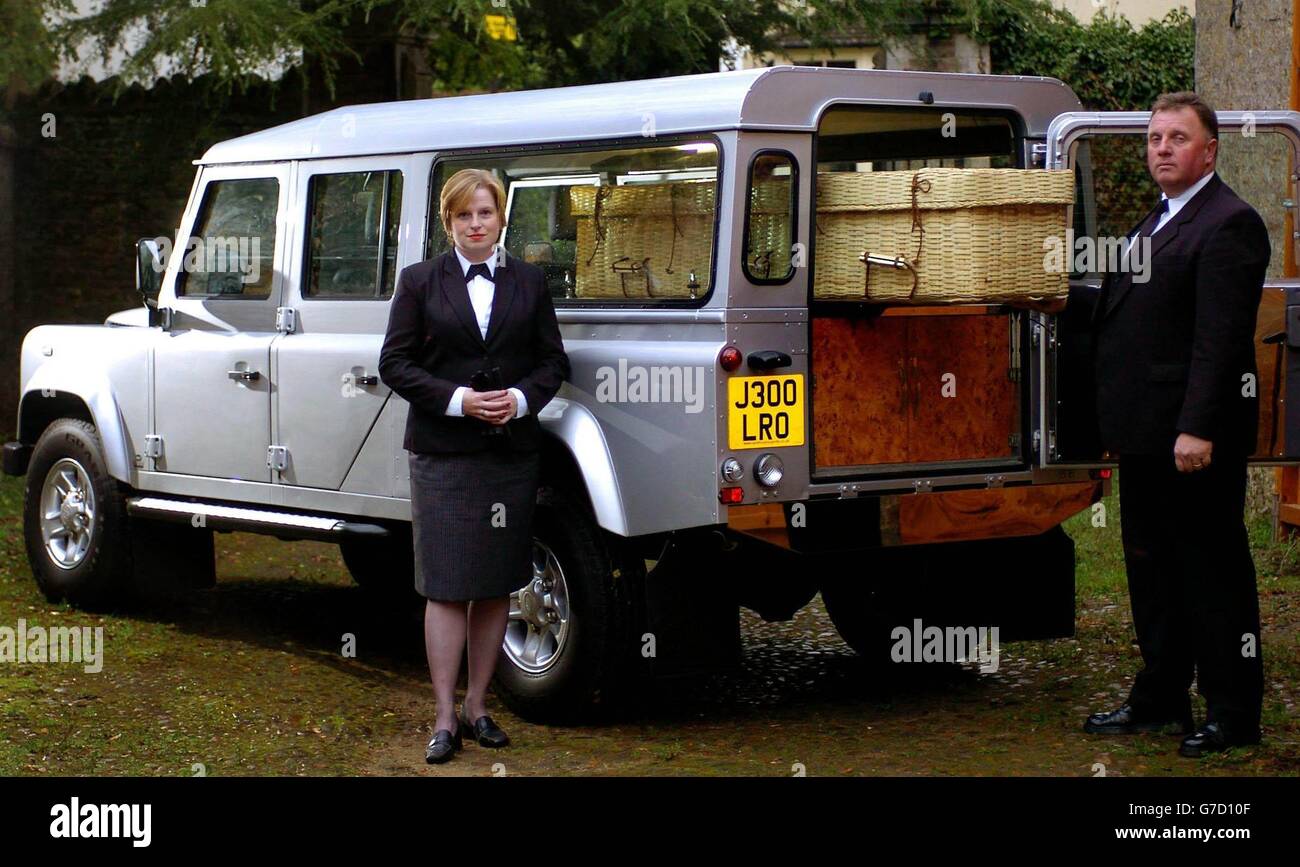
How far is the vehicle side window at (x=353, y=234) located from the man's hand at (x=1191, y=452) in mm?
3292

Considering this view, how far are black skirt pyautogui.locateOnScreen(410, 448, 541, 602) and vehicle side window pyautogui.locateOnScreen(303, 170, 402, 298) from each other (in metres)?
1.44

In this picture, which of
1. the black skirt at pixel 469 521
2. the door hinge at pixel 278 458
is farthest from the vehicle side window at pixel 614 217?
the door hinge at pixel 278 458

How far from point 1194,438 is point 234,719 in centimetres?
368

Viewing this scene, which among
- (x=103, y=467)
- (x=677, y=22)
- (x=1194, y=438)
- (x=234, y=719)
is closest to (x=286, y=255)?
(x=103, y=467)

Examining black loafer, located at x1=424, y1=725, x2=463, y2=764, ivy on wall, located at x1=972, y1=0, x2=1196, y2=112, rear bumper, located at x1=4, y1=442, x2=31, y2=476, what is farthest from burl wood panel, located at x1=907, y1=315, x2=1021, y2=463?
ivy on wall, located at x1=972, y1=0, x2=1196, y2=112

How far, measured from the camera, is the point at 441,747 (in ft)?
20.2

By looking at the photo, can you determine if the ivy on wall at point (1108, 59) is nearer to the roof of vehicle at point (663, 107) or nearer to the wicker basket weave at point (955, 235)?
the roof of vehicle at point (663, 107)

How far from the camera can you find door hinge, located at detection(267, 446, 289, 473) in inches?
305

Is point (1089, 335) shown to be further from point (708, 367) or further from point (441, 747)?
point (441, 747)

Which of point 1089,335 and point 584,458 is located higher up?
point 1089,335

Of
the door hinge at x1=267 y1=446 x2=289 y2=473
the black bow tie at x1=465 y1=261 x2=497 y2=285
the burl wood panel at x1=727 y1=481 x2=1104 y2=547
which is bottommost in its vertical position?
the burl wood panel at x1=727 y1=481 x2=1104 y2=547

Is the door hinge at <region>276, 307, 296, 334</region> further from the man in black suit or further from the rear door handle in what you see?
the man in black suit

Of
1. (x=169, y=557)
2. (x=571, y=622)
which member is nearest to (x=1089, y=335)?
(x=571, y=622)

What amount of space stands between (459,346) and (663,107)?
109cm
